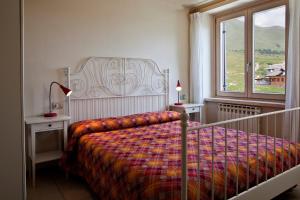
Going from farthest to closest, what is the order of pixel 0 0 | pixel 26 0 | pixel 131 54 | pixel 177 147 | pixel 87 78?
pixel 131 54
pixel 87 78
pixel 26 0
pixel 177 147
pixel 0 0

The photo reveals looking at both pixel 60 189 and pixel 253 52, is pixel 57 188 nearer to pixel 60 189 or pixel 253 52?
pixel 60 189

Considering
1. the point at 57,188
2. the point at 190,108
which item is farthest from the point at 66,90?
the point at 190,108

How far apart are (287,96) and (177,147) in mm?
→ 1770

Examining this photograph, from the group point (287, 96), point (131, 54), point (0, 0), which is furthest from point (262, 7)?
point (0, 0)

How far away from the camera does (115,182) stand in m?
1.90

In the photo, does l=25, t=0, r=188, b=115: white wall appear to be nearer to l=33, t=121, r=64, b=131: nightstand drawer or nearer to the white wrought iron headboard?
the white wrought iron headboard

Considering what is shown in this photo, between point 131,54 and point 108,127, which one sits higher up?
point 131,54

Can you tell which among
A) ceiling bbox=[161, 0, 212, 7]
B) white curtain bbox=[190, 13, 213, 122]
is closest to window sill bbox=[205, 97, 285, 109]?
white curtain bbox=[190, 13, 213, 122]

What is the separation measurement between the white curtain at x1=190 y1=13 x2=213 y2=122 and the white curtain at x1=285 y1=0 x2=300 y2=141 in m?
1.44

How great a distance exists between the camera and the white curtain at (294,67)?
296cm

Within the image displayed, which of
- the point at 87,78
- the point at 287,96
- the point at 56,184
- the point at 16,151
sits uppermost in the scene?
the point at 87,78

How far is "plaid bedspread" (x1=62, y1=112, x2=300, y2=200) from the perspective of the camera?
1616 millimetres

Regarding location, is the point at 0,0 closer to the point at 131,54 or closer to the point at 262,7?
the point at 131,54

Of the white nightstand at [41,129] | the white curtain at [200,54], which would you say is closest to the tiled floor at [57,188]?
the white nightstand at [41,129]
